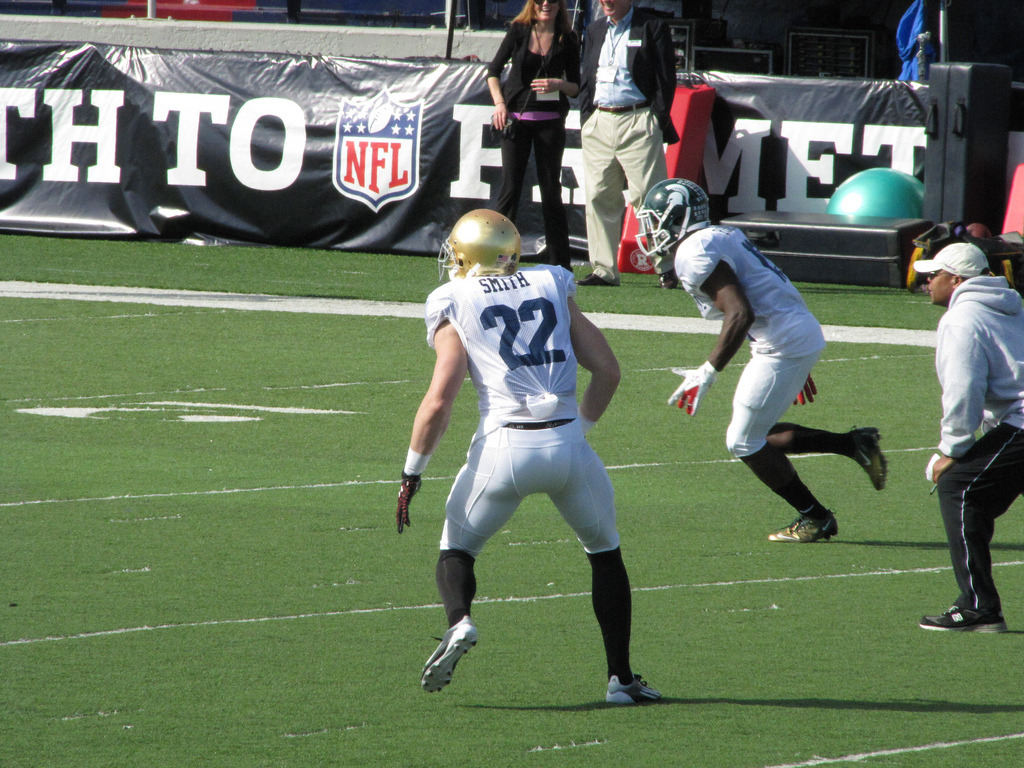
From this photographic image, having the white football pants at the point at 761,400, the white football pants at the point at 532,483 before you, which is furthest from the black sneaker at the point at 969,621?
the white football pants at the point at 761,400

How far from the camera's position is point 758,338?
22.5 feet

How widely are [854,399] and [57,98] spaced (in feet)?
35.2

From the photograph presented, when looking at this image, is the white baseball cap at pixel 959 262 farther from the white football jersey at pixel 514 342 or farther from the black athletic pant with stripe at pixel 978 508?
the white football jersey at pixel 514 342

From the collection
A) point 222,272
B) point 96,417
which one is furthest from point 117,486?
point 222,272

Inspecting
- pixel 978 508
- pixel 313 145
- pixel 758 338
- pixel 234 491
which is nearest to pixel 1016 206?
pixel 313 145

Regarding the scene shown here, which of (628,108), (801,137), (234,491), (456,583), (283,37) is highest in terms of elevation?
(283,37)

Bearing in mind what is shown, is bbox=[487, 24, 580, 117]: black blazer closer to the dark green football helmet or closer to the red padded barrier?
the red padded barrier

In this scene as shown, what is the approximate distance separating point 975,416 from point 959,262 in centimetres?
55

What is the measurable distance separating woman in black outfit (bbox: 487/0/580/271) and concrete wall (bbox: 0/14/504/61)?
691 cm

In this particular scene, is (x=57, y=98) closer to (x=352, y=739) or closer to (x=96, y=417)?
(x=96, y=417)

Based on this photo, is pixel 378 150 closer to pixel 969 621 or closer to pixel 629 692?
pixel 969 621

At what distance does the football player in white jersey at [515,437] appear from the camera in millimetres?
4543

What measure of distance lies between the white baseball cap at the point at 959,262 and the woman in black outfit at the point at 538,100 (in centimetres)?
849

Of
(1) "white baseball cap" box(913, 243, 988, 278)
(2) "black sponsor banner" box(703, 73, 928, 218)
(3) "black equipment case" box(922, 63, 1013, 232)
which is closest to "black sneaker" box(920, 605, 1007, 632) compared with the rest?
(1) "white baseball cap" box(913, 243, 988, 278)
